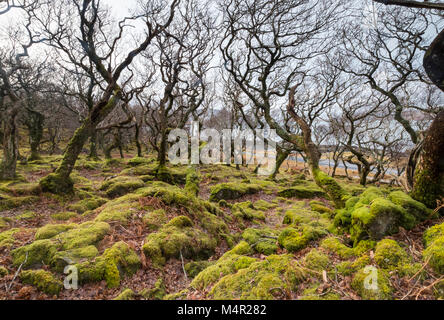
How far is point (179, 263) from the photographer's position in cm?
338

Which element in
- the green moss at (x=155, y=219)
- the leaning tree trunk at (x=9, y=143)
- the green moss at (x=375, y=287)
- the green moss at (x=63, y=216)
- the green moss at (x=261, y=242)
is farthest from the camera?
the leaning tree trunk at (x=9, y=143)

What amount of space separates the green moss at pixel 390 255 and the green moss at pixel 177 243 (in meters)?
2.90

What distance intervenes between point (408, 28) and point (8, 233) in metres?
17.2

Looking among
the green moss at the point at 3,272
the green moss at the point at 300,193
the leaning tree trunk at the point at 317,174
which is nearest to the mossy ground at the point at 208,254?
the green moss at the point at 3,272

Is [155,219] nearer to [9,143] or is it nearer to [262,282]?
[262,282]

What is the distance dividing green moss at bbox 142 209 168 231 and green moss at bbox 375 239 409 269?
3.83 metres

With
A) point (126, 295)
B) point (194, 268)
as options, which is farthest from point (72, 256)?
point (194, 268)

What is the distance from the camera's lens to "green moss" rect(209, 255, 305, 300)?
208 centimetres

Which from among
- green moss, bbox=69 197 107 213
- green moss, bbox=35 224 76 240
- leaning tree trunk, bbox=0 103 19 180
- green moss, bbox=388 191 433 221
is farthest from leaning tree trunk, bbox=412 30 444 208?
leaning tree trunk, bbox=0 103 19 180

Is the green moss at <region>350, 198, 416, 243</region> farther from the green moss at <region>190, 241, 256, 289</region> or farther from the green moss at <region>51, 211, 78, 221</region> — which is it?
the green moss at <region>51, 211, 78, 221</region>

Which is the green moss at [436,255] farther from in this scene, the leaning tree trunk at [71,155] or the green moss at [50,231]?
the leaning tree trunk at [71,155]

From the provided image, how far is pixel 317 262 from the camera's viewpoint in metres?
2.55

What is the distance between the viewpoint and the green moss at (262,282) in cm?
208
